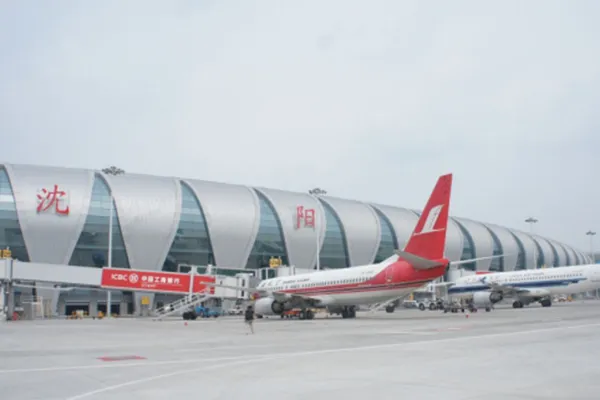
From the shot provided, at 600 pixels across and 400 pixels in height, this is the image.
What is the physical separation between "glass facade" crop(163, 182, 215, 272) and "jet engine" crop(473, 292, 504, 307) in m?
30.5

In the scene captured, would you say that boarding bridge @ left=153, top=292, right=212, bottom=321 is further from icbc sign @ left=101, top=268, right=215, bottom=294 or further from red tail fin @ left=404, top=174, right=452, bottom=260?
red tail fin @ left=404, top=174, right=452, bottom=260

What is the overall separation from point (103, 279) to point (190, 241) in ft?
76.5

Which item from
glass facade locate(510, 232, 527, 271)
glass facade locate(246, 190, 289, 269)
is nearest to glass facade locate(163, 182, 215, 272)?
glass facade locate(246, 190, 289, 269)

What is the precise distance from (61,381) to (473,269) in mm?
93980

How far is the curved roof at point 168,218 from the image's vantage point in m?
63.9

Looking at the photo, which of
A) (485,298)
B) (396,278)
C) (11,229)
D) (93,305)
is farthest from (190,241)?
(396,278)

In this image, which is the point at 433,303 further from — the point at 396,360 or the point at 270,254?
the point at 396,360

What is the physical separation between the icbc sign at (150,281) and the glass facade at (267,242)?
24.2m

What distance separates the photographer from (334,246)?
7988cm

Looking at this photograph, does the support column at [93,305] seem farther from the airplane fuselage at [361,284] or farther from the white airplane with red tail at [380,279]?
the airplane fuselage at [361,284]

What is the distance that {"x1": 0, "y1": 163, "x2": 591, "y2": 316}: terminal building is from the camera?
6375cm

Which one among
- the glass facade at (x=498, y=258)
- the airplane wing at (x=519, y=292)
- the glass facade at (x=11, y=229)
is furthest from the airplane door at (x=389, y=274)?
the glass facade at (x=498, y=258)

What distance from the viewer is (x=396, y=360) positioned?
1475 cm

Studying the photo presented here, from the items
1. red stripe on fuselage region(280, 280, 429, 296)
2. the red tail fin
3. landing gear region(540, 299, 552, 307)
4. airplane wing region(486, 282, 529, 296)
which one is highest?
the red tail fin
